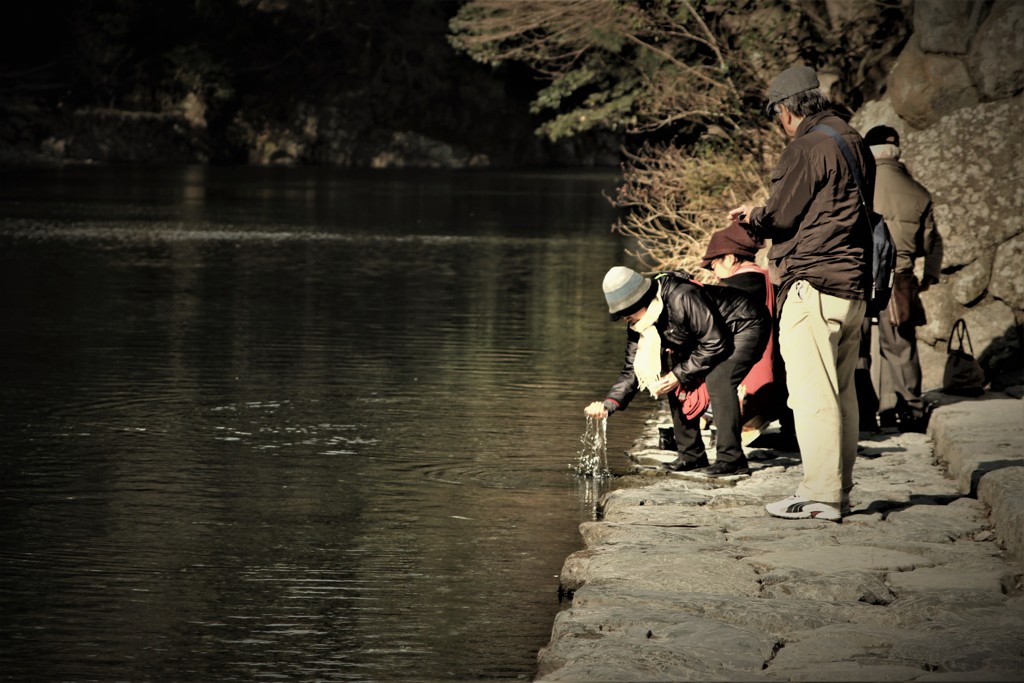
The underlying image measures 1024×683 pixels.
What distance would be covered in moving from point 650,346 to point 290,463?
2.18m

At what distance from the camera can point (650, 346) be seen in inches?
324

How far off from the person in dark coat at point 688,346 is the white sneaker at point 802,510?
3.61 ft

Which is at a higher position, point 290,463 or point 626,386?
point 626,386

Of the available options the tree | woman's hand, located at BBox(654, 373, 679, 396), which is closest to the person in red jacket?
woman's hand, located at BBox(654, 373, 679, 396)

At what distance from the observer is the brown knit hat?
8.82 metres

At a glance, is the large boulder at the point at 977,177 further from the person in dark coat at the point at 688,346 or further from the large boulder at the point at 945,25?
the person in dark coat at the point at 688,346

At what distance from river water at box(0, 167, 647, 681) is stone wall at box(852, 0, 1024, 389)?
264cm

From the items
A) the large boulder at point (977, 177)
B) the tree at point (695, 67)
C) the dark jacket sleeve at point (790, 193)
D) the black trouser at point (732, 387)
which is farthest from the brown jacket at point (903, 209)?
the tree at point (695, 67)

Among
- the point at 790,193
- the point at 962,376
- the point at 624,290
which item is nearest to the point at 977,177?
the point at 962,376

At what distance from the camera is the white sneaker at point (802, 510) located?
715 cm

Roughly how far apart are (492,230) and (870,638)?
25.8 meters

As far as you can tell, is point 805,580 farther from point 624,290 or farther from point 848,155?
point 624,290

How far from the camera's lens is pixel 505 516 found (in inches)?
311

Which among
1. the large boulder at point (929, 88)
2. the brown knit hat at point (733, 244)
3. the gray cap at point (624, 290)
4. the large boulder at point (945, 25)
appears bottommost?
the gray cap at point (624, 290)
